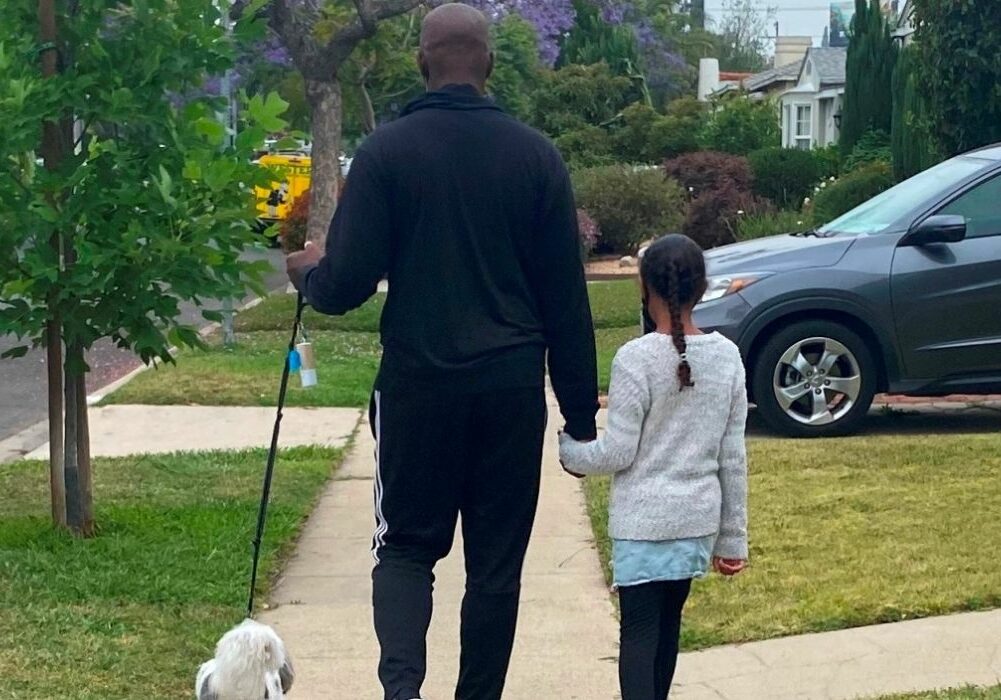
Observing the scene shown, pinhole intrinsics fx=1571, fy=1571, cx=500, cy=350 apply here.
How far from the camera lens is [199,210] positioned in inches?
249

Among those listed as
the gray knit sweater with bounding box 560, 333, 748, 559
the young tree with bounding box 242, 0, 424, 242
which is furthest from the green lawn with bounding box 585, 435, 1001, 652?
the young tree with bounding box 242, 0, 424, 242

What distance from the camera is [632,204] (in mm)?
23328

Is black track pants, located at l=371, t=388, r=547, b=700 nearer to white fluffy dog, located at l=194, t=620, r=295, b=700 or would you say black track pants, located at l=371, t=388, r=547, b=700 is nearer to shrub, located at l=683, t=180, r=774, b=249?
white fluffy dog, located at l=194, t=620, r=295, b=700

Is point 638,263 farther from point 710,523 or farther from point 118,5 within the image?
point 118,5

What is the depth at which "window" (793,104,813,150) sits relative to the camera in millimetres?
39125

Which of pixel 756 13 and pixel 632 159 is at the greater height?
pixel 756 13

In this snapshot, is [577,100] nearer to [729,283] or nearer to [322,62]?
[322,62]

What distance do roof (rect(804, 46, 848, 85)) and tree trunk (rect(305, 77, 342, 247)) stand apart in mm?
19085

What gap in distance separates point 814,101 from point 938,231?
29.8 meters

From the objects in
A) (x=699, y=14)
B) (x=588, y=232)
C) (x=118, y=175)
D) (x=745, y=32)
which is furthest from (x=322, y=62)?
(x=745, y=32)

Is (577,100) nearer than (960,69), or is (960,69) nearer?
(960,69)

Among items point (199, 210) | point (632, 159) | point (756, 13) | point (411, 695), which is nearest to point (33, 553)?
point (199, 210)

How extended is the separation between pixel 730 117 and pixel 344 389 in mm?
20052

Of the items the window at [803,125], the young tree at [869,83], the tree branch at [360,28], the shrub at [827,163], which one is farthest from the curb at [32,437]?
the window at [803,125]
